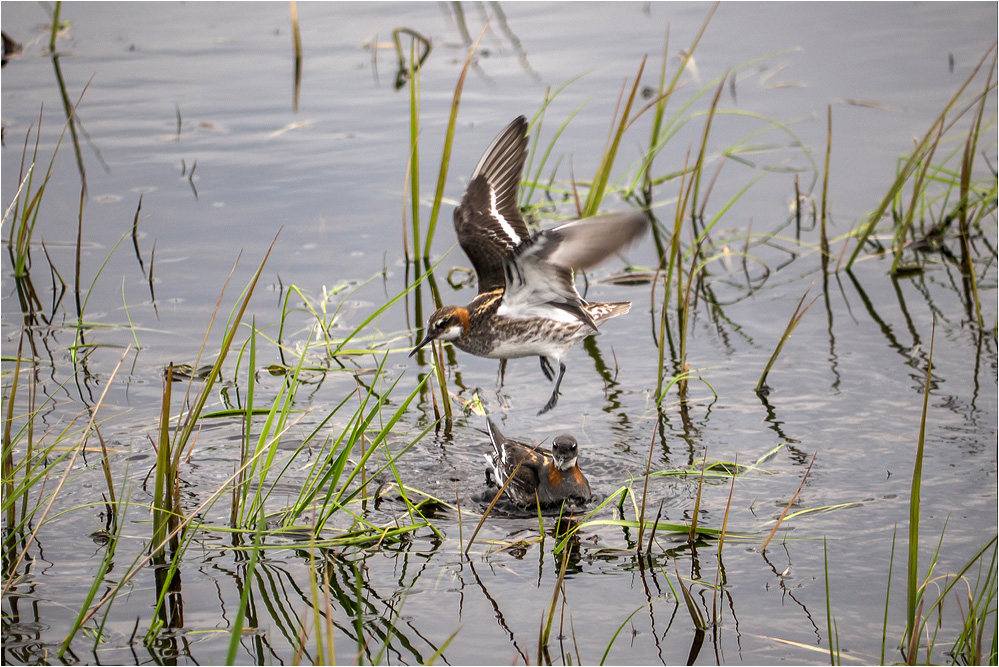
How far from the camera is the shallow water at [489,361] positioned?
15.3ft

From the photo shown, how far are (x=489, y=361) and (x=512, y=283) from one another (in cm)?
163

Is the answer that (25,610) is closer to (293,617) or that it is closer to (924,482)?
(293,617)

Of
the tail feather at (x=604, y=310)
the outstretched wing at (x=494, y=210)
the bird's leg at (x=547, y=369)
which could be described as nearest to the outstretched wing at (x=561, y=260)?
the tail feather at (x=604, y=310)

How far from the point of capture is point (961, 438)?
6.12 m

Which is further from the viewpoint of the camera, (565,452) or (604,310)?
(604,310)

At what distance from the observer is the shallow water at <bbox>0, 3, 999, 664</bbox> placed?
4652 mm

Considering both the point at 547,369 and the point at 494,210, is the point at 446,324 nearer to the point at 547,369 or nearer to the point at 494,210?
the point at 547,369

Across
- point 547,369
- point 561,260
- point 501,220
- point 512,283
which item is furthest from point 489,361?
point 561,260

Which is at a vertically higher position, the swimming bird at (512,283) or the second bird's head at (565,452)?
the swimming bird at (512,283)

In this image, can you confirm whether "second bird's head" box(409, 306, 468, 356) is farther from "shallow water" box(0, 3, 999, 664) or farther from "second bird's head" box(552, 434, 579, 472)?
"second bird's head" box(552, 434, 579, 472)

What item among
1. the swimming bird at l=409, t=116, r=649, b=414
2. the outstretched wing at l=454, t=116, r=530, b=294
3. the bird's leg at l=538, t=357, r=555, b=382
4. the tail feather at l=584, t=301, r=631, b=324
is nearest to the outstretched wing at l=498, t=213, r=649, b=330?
the swimming bird at l=409, t=116, r=649, b=414

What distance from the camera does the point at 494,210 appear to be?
7.53 meters

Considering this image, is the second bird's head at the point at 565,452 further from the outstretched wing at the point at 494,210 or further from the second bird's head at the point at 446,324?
the outstretched wing at the point at 494,210

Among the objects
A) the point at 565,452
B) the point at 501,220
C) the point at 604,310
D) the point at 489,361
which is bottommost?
the point at 489,361
